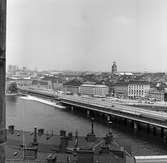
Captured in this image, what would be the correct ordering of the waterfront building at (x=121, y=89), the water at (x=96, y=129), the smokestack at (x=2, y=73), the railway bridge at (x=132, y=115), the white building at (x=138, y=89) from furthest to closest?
the waterfront building at (x=121, y=89)
the white building at (x=138, y=89)
the railway bridge at (x=132, y=115)
the water at (x=96, y=129)
the smokestack at (x=2, y=73)

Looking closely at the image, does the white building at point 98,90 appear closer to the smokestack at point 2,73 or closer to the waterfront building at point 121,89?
the waterfront building at point 121,89

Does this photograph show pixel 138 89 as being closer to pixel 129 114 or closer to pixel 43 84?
pixel 129 114

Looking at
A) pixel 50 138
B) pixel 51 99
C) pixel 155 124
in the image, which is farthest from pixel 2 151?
pixel 51 99

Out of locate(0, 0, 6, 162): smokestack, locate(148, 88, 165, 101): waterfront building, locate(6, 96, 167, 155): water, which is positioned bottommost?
locate(6, 96, 167, 155): water

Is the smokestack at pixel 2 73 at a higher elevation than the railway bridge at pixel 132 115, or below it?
higher

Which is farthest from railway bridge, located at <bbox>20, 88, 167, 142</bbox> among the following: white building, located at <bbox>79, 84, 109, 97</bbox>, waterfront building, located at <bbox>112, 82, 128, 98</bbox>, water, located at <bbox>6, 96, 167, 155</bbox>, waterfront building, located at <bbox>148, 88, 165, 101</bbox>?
white building, located at <bbox>79, 84, 109, 97</bbox>

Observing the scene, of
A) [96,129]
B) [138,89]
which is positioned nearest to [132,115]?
[96,129]

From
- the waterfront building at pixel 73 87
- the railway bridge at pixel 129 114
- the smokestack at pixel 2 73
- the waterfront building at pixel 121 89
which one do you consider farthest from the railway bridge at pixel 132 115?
the waterfront building at pixel 73 87

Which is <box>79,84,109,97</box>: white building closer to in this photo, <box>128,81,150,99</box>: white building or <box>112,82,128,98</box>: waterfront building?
<box>112,82,128,98</box>: waterfront building

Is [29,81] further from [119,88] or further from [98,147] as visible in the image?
[98,147]
